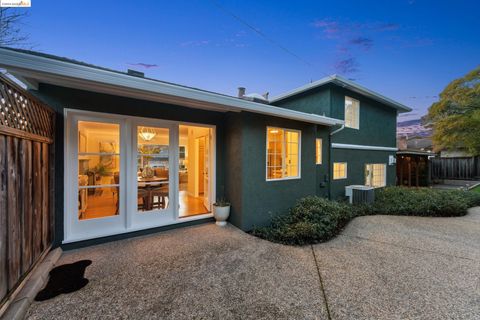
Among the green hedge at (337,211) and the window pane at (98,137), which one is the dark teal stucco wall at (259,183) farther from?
the window pane at (98,137)

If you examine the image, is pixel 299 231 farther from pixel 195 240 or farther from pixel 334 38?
pixel 334 38

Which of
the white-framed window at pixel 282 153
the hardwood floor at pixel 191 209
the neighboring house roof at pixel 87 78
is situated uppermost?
the neighboring house roof at pixel 87 78

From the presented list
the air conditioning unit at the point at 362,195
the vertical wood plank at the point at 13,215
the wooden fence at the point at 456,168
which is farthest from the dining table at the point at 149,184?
the wooden fence at the point at 456,168

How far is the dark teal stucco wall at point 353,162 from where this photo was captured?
7816 mm

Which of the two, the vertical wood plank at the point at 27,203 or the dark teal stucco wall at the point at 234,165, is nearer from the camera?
the vertical wood plank at the point at 27,203

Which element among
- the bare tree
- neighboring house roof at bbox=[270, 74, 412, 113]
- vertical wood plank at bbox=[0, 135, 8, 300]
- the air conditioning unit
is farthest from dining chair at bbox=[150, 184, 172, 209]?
the bare tree

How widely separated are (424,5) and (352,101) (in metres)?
4.04

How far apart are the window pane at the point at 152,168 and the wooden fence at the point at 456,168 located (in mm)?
18739

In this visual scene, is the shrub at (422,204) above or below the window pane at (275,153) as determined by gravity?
below

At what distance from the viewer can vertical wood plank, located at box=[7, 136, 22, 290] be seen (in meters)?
2.15

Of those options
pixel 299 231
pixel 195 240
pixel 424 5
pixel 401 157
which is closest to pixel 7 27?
pixel 195 240

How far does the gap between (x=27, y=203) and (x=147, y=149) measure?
2012 mm

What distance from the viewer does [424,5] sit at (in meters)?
7.54

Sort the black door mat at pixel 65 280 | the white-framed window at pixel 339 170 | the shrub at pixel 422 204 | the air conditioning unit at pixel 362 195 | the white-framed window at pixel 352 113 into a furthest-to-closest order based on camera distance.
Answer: the white-framed window at pixel 352 113, the white-framed window at pixel 339 170, the air conditioning unit at pixel 362 195, the shrub at pixel 422 204, the black door mat at pixel 65 280
